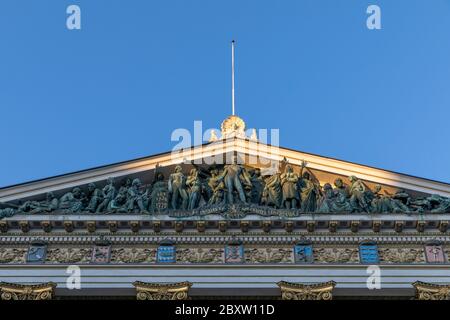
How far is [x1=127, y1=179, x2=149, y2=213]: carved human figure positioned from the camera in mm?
22516

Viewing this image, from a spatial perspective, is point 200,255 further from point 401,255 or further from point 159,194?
point 401,255

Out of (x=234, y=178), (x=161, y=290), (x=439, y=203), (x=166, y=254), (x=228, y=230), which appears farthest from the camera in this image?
(x=234, y=178)

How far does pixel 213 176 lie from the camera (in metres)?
23.5

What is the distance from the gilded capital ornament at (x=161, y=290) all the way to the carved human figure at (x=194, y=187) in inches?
90.2

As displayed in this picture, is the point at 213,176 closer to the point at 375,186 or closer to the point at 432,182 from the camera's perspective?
the point at 375,186

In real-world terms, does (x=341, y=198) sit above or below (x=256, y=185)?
below

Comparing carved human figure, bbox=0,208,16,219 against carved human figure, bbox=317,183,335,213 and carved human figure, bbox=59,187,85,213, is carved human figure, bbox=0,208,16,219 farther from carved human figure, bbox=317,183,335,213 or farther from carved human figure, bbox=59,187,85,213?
Result: carved human figure, bbox=317,183,335,213

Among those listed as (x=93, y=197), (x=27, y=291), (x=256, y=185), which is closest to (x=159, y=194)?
(x=93, y=197)

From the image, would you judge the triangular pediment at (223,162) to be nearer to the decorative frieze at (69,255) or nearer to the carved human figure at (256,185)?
the carved human figure at (256,185)

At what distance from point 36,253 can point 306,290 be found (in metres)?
6.56


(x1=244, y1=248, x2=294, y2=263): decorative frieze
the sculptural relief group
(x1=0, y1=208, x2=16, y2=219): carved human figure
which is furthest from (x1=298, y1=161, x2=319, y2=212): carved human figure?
(x1=0, y1=208, x2=16, y2=219): carved human figure

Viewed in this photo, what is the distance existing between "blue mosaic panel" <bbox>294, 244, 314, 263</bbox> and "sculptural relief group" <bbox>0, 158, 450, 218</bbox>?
3.14 feet

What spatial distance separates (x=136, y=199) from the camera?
22.7 m
